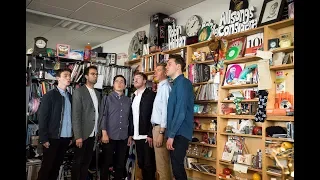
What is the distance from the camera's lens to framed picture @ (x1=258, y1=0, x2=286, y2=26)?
307 cm

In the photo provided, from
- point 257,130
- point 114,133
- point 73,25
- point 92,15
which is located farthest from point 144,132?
point 73,25

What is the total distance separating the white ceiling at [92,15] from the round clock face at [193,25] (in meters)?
0.27

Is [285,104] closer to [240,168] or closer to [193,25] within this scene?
[240,168]

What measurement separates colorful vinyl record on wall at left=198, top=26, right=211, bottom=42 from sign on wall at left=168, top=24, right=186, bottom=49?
0.30 meters

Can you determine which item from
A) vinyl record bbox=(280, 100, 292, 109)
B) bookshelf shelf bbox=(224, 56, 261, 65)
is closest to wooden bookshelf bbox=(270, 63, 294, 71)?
bookshelf shelf bbox=(224, 56, 261, 65)

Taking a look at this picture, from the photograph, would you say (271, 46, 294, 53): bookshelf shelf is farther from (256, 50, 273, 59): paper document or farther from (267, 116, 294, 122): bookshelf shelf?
(267, 116, 294, 122): bookshelf shelf

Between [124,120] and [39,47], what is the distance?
1850mm

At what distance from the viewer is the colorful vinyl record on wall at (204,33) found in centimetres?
389

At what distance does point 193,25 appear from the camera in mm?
4207

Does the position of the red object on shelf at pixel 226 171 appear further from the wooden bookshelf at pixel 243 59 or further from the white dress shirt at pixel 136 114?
the wooden bookshelf at pixel 243 59

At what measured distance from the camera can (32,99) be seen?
3.86 meters

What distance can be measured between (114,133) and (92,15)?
8.52 feet

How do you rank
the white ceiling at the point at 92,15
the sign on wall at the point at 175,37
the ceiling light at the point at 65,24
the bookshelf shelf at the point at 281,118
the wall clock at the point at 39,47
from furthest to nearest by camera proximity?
the ceiling light at the point at 65,24, the white ceiling at the point at 92,15, the sign on wall at the point at 175,37, the wall clock at the point at 39,47, the bookshelf shelf at the point at 281,118

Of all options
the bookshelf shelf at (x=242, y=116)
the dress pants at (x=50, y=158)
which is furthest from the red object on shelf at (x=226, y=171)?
the dress pants at (x=50, y=158)
